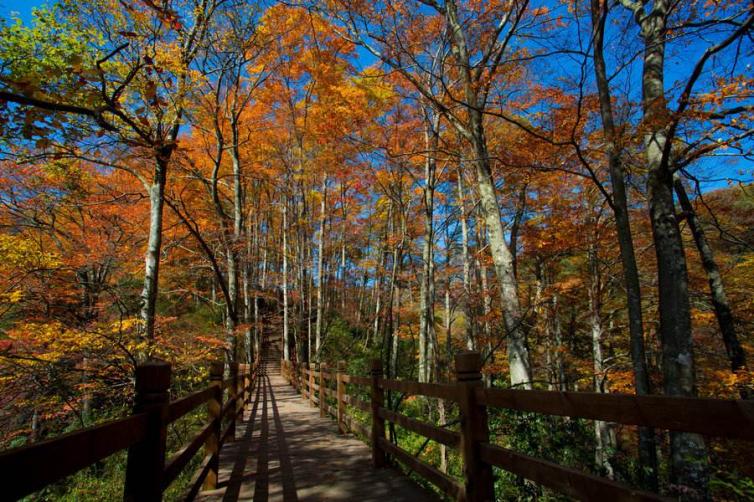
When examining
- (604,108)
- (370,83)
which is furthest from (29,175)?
(604,108)

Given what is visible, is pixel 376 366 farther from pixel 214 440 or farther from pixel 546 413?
pixel 546 413

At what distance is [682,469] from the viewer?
4715 millimetres

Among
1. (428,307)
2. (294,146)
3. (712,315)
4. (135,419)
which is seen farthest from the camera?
(294,146)

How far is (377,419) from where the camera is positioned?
466cm

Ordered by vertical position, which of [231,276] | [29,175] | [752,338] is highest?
[29,175]

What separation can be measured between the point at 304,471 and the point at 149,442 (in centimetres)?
294

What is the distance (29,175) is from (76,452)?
12.8 meters

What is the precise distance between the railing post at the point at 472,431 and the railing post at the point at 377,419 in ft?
6.47

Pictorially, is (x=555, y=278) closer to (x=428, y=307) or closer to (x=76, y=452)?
(x=428, y=307)

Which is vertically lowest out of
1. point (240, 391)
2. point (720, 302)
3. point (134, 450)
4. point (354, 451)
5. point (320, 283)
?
point (354, 451)

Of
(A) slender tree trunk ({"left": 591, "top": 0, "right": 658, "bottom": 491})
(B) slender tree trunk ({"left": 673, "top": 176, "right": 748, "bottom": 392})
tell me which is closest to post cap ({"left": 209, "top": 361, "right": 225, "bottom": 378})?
(A) slender tree trunk ({"left": 591, "top": 0, "right": 658, "bottom": 491})

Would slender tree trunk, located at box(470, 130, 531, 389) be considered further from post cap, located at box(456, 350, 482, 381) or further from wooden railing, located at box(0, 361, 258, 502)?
wooden railing, located at box(0, 361, 258, 502)

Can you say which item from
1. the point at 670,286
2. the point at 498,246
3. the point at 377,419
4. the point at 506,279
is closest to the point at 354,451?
the point at 377,419

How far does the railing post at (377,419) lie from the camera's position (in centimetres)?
451
